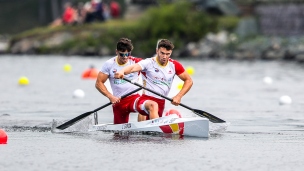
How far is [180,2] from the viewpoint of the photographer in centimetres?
6031

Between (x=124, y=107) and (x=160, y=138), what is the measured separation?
3.62 ft

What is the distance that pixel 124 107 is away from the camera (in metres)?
16.5

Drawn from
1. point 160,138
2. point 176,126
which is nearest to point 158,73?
point 176,126

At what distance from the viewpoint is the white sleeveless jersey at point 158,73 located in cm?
1636

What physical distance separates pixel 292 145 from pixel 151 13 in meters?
45.5

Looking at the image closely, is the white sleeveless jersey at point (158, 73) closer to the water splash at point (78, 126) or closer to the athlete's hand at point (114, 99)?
the athlete's hand at point (114, 99)

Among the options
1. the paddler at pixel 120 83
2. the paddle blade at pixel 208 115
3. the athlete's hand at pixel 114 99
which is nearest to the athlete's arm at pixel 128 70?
the paddler at pixel 120 83

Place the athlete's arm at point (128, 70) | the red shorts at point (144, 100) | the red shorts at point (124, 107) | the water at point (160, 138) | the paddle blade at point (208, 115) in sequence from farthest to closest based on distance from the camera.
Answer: the paddle blade at point (208, 115)
the red shorts at point (124, 107)
the red shorts at point (144, 100)
the athlete's arm at point (128, 70)
the water at point (160, 138)

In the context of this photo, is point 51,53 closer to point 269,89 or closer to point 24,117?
point 269,89

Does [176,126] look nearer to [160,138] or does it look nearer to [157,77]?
[160,138]

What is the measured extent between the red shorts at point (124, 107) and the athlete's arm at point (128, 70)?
1.93ft

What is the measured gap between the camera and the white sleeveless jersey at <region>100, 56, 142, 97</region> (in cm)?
1652

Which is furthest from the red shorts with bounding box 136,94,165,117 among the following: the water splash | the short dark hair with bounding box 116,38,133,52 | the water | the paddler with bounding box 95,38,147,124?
the water splash

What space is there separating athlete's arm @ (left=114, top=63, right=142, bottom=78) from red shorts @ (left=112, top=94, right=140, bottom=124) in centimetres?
59
